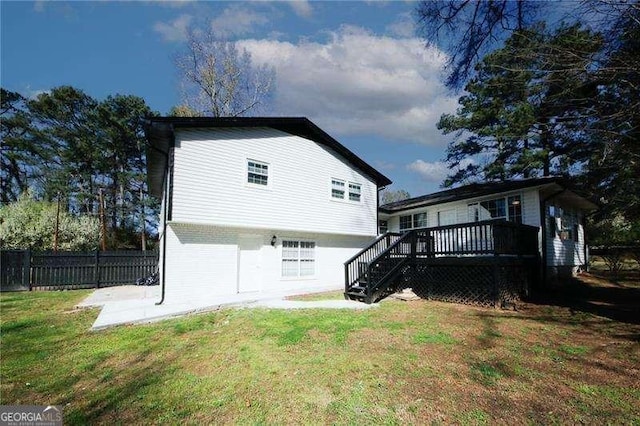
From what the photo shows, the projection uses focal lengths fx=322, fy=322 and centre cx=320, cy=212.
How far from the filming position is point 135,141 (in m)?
27.6

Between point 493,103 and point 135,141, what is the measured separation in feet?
90.9

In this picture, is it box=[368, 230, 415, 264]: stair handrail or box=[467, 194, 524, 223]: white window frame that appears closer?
box=[368, 230, 415, 264]: stair handrail

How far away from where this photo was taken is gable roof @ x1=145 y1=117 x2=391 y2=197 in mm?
9906

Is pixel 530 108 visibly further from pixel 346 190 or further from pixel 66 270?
pixel 66 270

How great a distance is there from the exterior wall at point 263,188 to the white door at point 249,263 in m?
0.75

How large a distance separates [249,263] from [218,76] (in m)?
16.4

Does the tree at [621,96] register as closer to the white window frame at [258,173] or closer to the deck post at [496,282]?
the deck post at [496,282]

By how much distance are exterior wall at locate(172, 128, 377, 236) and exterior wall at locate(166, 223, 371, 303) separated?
0.55 metres

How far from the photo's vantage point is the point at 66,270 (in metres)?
13.6

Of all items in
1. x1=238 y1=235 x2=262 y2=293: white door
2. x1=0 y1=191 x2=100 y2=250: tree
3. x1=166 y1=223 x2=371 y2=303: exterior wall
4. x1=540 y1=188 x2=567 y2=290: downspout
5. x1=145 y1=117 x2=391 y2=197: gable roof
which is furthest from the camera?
x1=0 y1=191 x2=100 y2=250: tree

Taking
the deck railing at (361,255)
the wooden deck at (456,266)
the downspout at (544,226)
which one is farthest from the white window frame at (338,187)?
the downspout at (544,226)

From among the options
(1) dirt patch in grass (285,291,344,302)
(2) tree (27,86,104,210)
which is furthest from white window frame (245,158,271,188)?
(2) tree (27,86,104,210)

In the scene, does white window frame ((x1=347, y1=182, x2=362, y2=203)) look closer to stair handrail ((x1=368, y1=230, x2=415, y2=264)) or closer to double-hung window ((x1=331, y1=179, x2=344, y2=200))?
double-hung window ((x1=331, y1=179, x2=344, y2=200))

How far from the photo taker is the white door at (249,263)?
11539 millimetres
